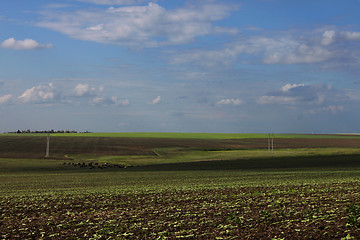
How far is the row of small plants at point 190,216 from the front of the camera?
15.3m

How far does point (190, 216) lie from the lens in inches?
771

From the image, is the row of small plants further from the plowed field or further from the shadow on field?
the plowed field

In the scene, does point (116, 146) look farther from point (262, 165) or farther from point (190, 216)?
point (190, 216)

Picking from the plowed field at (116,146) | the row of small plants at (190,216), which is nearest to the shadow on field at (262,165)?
the plowed field at (116,146)

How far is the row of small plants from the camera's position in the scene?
1528cm

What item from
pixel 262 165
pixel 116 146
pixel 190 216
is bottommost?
pixel 262 165

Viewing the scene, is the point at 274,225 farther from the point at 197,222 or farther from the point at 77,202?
the point at 77,202

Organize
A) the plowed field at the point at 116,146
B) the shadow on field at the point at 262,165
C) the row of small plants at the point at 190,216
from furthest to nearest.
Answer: the plowed field at the point at 116,146, the shadow on field at the point at 262,165, the row of small plants at the point at 190,216

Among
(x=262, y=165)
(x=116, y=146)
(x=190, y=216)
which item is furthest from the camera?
(x=116, y=146)

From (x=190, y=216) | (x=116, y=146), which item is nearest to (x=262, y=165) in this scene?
(x=190, y=216)

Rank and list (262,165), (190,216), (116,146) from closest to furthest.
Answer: (190,216) → (262,165) → (116,146)

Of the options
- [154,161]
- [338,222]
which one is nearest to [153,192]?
[338,222]

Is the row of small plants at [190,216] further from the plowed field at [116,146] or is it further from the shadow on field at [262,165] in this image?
the plowed field at [116,146]

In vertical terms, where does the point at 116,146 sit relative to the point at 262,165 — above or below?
above
